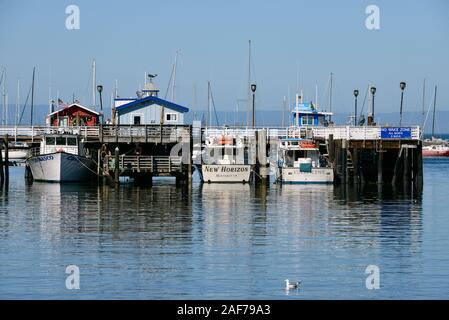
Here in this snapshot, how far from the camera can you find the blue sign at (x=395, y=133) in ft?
238

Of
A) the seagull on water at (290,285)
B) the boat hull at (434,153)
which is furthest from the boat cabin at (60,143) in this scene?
the boat hull at (434,153)

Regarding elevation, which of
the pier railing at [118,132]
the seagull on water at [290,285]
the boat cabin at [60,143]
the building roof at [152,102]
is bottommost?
the seagull on water at [290,285]

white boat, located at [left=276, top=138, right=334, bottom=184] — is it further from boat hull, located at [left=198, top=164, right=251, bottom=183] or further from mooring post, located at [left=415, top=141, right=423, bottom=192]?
mooring post, located at [left=415, top=141, right=423, bottom=192]

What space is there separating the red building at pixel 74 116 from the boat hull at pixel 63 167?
11.5 metres

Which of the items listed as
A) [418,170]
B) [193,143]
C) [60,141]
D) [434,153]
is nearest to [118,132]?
[60,141]

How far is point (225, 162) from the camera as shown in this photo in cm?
7181

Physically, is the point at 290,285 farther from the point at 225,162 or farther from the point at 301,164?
the point at 225,162

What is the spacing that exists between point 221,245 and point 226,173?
3266 centimetres

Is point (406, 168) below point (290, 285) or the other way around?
the other way around

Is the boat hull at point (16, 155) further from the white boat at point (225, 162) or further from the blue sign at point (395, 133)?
the blue sign at point (395, 133)

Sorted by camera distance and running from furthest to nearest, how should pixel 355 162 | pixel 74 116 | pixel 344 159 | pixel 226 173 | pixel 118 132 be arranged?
pixel 74 116
pixel 355 162
pixel 118 132
pixel 344 159
pixel 226 173

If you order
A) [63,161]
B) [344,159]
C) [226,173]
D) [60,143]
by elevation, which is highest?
[60,143]
